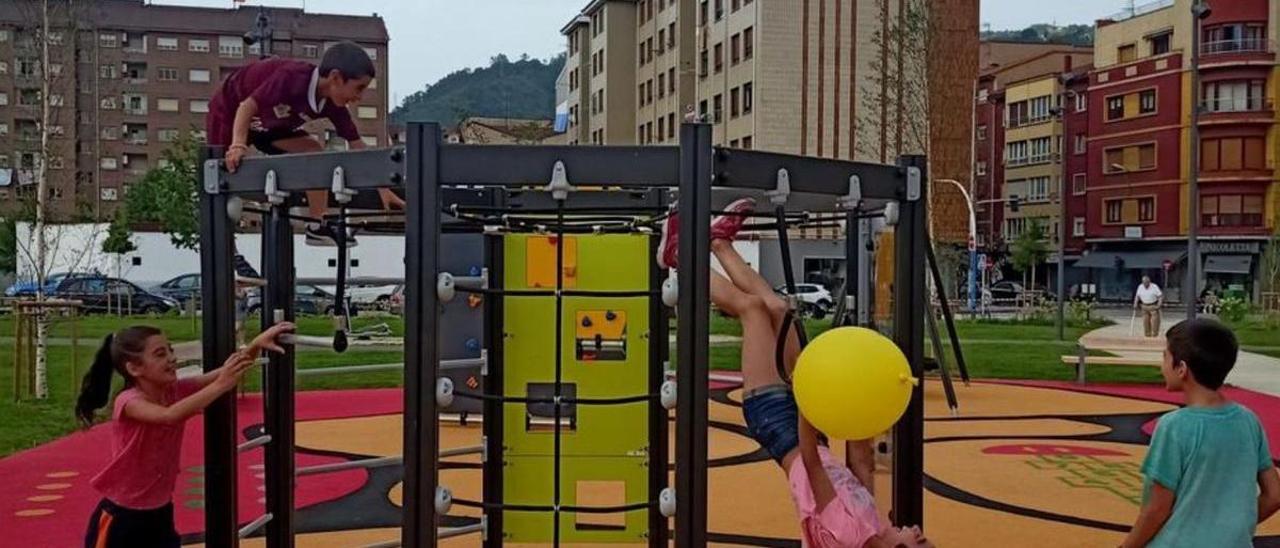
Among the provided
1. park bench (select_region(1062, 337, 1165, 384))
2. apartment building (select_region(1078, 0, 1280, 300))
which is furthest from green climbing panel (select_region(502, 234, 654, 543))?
apartment building (select_region(1078, 0, 1280, 300))

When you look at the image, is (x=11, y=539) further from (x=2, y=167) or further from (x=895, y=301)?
(x=2, y=167)

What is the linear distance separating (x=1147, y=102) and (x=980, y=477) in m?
48.9

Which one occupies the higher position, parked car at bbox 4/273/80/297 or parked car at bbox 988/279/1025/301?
parked car at bbox 4/273/80/297

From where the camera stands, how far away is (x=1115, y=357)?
17016 mm

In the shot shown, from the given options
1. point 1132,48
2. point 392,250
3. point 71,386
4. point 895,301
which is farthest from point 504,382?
point 1132,48

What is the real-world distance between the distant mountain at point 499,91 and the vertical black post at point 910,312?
10672 cm

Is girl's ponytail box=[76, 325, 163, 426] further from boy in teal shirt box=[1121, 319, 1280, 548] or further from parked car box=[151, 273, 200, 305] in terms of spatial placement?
parked car box=[151, 273, 200, 305]

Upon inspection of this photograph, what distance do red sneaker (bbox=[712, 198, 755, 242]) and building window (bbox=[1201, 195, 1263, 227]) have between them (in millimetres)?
51565

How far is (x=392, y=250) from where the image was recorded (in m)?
35.0

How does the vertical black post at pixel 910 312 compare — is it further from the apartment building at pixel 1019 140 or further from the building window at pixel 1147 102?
the apartment building at pixel 1019 140

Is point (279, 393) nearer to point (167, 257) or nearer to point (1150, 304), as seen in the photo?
point (1150, 304)

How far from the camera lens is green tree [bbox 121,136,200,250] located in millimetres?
42062

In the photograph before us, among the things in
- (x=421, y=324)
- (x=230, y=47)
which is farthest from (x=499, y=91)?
(x=421, y=324)

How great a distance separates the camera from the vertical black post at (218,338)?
14.3ft
